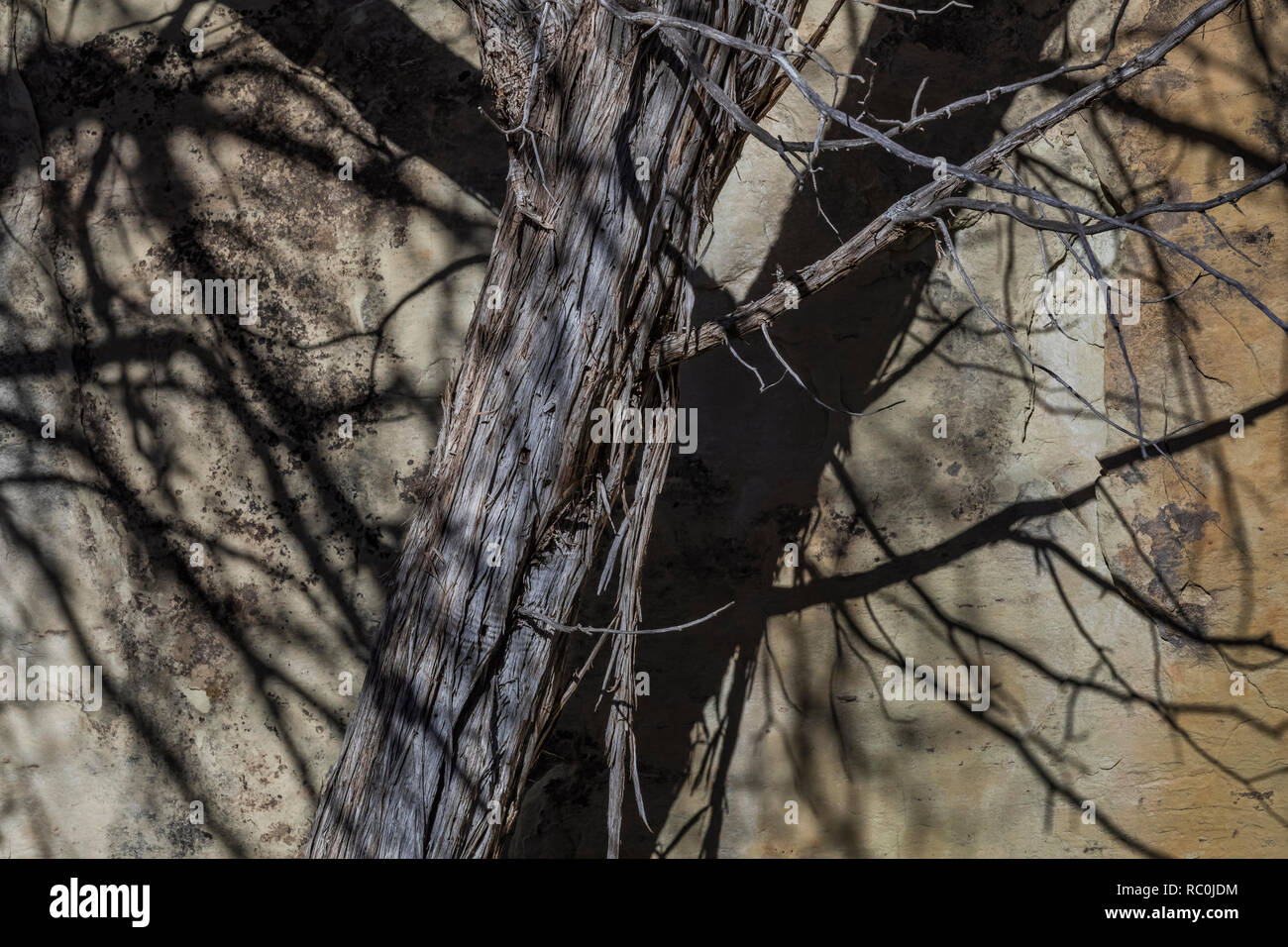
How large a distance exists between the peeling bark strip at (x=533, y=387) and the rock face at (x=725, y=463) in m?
0.93

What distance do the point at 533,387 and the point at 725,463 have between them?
1.12 m

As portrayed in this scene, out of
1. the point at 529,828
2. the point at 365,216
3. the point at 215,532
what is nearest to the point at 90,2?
the point at 365,216

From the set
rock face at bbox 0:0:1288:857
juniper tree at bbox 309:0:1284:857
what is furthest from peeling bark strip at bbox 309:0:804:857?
rock face at bbox 0:0:1288:857

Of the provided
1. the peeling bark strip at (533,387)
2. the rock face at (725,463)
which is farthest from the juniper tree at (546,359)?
the rock face at (725,463)

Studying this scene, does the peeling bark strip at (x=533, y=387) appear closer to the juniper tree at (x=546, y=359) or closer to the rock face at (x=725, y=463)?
the juniper tree at (x=546, y=359)

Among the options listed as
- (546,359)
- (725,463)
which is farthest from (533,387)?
(725,463)

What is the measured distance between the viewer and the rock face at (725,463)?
9.71ft

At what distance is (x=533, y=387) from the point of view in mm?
2055

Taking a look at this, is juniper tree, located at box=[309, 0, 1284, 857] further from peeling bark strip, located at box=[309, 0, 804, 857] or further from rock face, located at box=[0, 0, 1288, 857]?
rock face, located at box=[0, 0, 1288, 857]

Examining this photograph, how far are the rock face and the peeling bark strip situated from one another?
3.04 feet

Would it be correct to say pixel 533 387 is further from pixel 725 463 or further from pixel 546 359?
pixel 725 463

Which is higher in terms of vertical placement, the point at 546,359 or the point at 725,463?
the point at 546,359

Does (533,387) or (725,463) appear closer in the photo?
(533,387)
